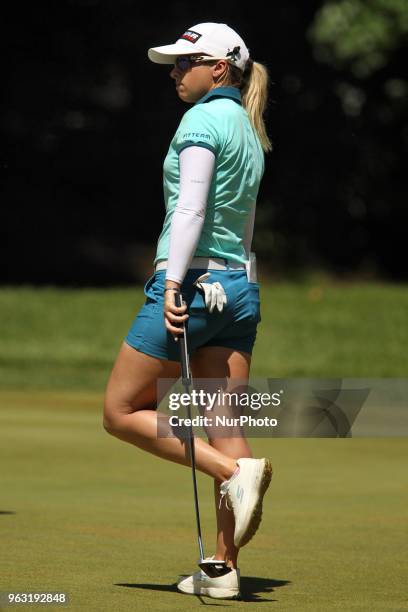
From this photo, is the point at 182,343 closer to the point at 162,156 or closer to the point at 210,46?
the point at 210,46

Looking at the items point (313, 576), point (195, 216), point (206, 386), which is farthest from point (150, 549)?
point (195, 216)

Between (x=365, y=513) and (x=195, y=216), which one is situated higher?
(x=195, y=216)

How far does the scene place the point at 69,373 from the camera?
16.3 m

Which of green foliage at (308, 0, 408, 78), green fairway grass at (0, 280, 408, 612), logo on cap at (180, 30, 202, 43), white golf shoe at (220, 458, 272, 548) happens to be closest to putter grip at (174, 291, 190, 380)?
white golf shoe at (220, 458, 272, 548)

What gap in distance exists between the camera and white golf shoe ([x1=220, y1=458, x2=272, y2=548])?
5.12 m

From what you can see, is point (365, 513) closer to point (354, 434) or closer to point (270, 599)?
point (270, 599)

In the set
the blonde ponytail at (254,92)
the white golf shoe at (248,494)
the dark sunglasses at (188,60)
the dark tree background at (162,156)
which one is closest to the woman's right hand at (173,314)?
the white golf shoe at (248,494)

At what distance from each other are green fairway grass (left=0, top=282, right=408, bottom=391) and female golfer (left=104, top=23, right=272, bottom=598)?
9490 millimetres

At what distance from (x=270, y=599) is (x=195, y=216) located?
1.38m

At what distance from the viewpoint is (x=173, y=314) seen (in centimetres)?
521

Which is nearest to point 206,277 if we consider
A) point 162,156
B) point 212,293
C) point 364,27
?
point 212,293

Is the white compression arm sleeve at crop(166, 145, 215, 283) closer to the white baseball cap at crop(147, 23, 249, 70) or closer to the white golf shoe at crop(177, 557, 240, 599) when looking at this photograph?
the white baseball cap at crop(147, 23, 249, 70)

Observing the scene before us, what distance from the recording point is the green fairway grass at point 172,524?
543 centimetres

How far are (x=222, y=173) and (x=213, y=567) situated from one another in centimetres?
141
